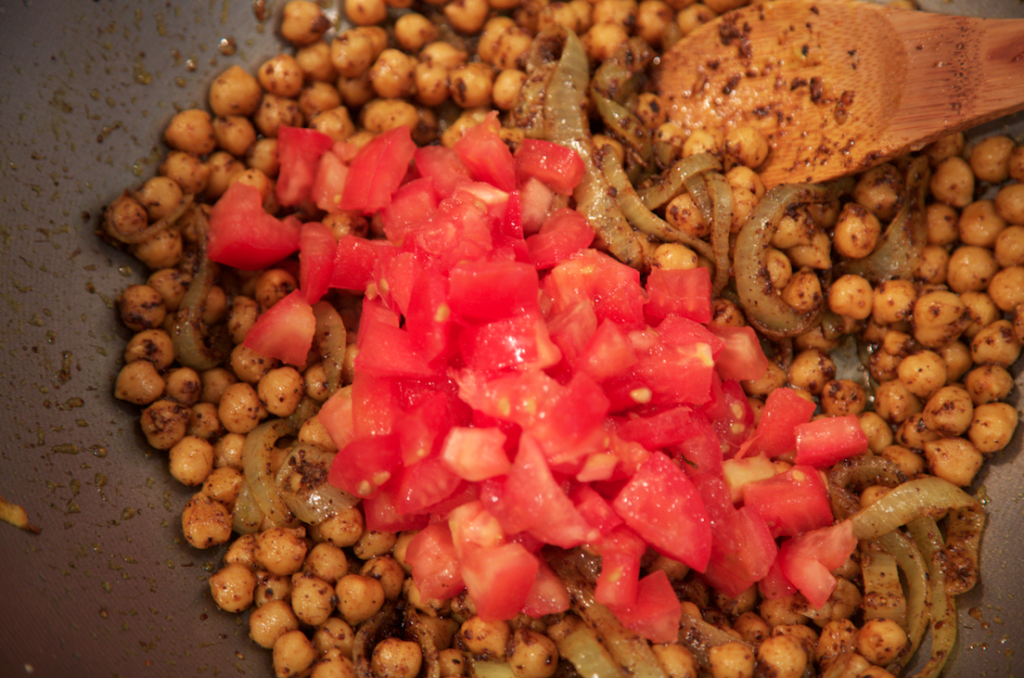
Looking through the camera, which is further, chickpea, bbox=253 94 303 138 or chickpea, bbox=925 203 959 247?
chickpea, bbox=253 94 303 138

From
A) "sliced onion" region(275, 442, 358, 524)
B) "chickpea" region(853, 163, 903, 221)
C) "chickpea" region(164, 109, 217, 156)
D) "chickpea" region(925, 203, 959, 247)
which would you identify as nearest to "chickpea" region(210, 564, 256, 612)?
"sliced onion" region(275, 442, 358, 524)

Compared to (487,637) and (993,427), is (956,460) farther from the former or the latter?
(487,637)

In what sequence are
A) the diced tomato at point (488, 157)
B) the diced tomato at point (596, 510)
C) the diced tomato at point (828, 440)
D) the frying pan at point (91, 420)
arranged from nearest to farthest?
the diced tomato at point (596, 510)
the frying pan at point (91, 420)
the diced tomato at point (828, 440)
the diced tomato at point (488, 157)

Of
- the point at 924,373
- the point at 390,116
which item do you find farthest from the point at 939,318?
the point at 390,116

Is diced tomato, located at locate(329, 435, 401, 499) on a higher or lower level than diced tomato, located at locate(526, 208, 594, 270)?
lower

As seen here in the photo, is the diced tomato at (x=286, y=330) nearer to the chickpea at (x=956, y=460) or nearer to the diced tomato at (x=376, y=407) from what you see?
the diced tomato at (x=376, y=407)

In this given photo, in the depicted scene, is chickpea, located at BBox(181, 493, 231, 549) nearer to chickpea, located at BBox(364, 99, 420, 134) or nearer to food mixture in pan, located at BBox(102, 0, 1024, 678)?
food mixture in pan, located at BBox(102, 0, 1024, 678)

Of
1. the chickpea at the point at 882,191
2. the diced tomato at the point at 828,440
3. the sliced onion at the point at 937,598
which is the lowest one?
the sliced onion at the point at 937,598

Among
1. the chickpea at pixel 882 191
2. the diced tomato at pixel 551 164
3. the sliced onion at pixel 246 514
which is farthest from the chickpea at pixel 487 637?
the chickpea at pixel 882 191
